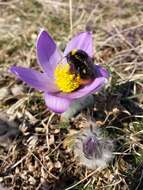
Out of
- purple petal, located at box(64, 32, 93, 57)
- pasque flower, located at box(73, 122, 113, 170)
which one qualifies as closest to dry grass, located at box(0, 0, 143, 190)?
pasque flower, located at box(73, 122, 113, 170)

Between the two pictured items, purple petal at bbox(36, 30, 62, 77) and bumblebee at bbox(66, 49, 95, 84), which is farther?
purple petal at bbox(36, 30, 62, 77)

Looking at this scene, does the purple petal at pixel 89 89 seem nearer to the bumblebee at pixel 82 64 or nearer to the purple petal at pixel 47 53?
the bumblebee at pixel 82 64

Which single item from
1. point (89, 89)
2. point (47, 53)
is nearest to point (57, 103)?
point (89, 89)

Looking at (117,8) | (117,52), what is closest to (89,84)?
(117,52)

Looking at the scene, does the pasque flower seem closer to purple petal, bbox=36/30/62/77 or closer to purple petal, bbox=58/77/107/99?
purple petal, bbox=58/77/107/99

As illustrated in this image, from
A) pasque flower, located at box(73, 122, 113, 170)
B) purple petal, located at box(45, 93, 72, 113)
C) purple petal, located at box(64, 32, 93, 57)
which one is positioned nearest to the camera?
purple petal, located at box(45, 93, 72, 113)

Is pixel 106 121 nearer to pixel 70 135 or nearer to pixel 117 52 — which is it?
pixel 70 135

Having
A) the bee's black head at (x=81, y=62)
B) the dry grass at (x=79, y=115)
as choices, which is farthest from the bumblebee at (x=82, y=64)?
the dry grass at (x=79, y=115)
